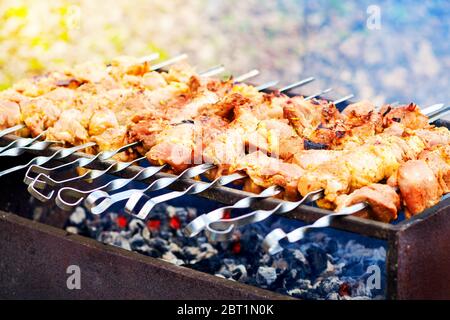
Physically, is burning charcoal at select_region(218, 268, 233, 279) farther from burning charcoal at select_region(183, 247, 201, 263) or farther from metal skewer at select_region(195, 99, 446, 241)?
metal skewer at select_region(195, 99, 446, 241)

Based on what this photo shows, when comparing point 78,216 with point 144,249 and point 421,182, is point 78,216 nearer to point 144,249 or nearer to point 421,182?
point 144,249

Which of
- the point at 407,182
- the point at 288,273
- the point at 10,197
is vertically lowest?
the point at 288,273

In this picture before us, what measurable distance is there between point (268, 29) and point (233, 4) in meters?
0.67

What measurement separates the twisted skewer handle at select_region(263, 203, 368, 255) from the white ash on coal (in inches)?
55.1

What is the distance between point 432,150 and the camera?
3551mm

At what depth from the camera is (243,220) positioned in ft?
9.56

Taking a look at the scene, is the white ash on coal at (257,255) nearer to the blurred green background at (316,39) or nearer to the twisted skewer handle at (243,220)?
the twisted skewer handle at (243,220)

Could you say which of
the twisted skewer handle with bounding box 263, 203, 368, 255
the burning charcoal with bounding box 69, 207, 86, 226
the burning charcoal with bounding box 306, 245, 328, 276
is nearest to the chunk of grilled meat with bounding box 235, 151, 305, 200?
the twisted skewer handle with bounding box 263, 203, 368, 255

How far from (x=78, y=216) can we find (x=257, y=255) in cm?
Result: 156

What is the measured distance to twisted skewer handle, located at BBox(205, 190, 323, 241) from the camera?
9.42 ft

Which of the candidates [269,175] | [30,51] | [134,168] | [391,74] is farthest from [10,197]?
[391,74]

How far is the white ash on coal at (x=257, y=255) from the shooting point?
14.5 ft

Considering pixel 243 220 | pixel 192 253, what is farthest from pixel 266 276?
pixel 243 220

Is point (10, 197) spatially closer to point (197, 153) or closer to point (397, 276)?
point (197, 153)
